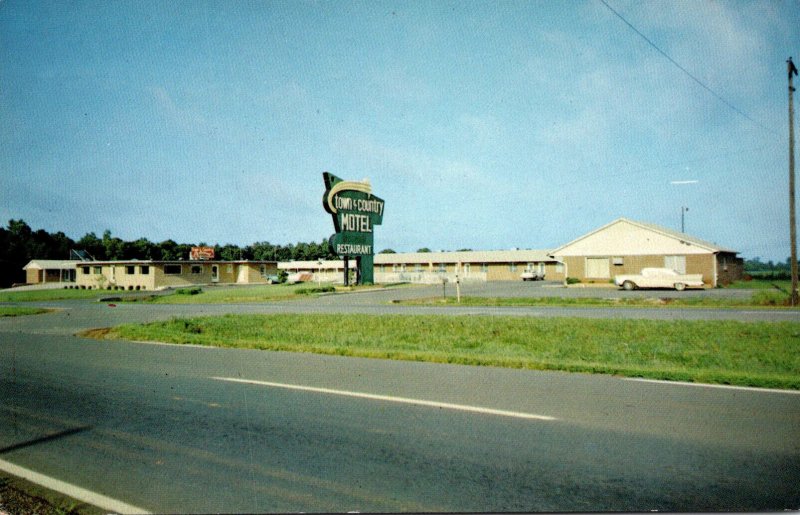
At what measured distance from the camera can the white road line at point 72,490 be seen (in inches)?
150

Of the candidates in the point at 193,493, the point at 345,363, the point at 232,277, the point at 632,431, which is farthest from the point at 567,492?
the point at 232,277

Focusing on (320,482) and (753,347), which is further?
(753,347)

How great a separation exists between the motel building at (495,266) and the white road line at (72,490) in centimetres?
2324

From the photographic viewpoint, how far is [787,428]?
5.20m

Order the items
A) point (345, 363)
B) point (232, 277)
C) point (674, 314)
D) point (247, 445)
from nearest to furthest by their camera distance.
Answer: point (247, 445) → point (345, 363) → point (674, 314) → point (232, 277)

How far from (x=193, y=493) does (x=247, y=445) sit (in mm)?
1017

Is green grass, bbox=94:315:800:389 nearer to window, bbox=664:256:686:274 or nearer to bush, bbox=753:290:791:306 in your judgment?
bush, bbox=753:290:791:306

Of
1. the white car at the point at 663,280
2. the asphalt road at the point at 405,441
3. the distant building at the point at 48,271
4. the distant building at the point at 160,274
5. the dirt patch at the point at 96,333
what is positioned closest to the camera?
the asphalt road at the point at 405,441

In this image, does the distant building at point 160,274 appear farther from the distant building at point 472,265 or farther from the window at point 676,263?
the window at point 676,263

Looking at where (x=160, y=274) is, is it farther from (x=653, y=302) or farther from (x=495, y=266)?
(x=653, y=302)

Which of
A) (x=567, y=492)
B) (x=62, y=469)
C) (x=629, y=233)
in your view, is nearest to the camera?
(x=567, y=492)

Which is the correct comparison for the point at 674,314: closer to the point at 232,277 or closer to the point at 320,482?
the point at 320,482

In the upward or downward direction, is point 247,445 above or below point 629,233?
below

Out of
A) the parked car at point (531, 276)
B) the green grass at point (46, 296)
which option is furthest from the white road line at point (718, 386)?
the parked car at point (531, 276)
